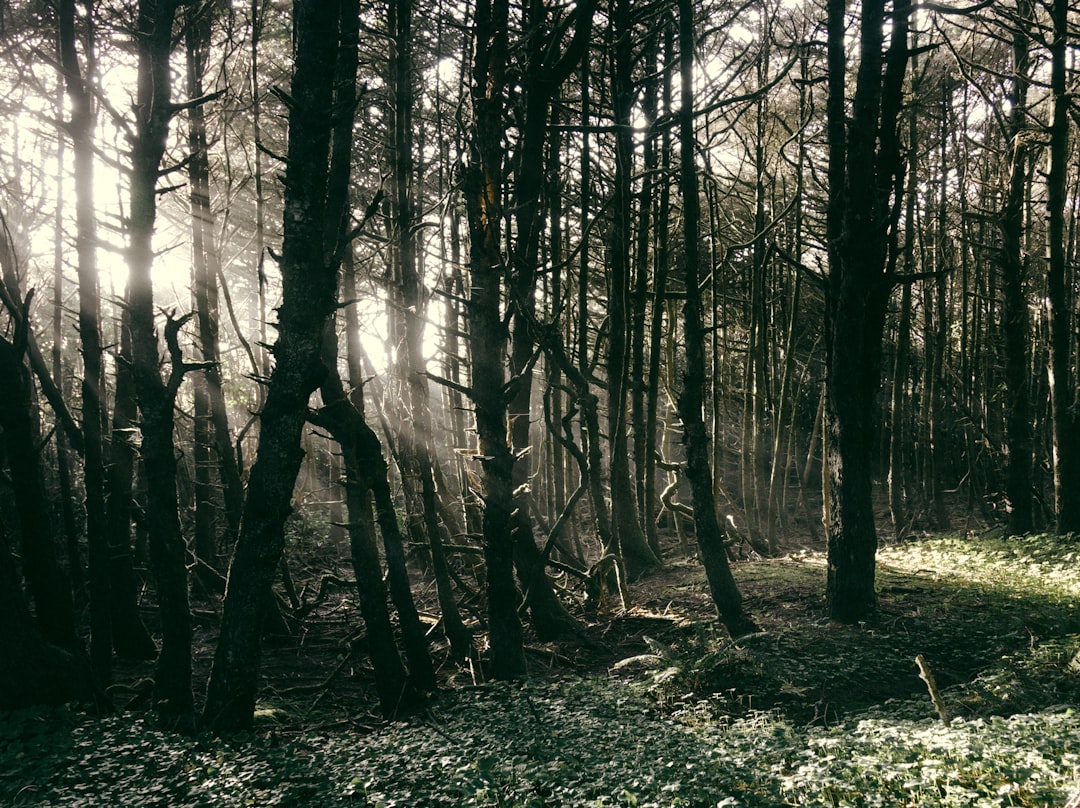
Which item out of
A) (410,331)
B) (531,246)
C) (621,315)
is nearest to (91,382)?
(410,331)

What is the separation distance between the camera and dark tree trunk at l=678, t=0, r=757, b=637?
8.48 metres

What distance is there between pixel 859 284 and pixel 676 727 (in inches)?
221

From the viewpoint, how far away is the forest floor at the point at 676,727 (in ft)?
14.7

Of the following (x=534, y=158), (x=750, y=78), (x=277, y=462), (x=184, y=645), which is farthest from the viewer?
(x=750, y=78)

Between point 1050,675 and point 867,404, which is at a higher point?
point 867,404

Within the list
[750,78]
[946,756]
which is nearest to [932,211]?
[750,78]

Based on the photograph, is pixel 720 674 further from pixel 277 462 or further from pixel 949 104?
pixel 949 104

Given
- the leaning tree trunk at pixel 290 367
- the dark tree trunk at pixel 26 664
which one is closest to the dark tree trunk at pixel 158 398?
the dark tree trunk at pixel 26 664

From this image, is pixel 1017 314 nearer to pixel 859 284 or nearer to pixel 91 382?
pixel 859 284

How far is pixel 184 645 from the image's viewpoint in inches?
278

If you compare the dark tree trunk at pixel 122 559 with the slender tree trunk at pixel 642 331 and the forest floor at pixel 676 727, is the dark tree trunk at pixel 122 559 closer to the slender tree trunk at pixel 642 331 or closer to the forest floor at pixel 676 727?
the forest floor at pixel 676 727

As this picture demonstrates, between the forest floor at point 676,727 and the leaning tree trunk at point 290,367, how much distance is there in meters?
0.90

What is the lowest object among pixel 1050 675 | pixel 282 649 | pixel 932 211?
pixel 282 649

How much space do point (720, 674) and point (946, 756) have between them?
9.45 feet
